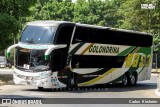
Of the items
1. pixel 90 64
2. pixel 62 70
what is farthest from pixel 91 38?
pixel 62 70

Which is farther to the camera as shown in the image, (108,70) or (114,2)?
(114,2)

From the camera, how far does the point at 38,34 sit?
77.5ft

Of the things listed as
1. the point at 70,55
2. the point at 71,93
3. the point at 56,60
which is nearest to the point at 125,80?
the point at 70,55

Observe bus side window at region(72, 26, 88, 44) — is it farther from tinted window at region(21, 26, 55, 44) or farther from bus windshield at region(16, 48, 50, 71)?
bus windshield at region(16, 48, 50, 71)

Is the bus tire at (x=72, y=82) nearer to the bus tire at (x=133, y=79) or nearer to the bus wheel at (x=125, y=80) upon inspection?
the bus wheel at (x=125, y=80)

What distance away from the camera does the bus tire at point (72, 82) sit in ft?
80.3

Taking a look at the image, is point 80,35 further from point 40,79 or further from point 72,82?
point 40,79

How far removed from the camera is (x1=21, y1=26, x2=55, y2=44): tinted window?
23.4 meters

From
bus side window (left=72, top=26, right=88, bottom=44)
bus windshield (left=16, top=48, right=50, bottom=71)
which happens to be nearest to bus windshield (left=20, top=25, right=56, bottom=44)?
bus windshield (left=16, top=48, right=50, bottom=71)

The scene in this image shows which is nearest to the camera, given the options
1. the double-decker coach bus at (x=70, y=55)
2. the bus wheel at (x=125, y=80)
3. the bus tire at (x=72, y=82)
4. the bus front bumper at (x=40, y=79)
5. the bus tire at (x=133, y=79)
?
the bus front bumper at (x=40, y=79)

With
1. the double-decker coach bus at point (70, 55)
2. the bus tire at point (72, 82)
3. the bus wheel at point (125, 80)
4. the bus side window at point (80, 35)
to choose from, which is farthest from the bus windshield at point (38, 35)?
the bus wheel at point (125, 80)

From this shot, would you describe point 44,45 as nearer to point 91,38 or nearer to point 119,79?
point 91,38

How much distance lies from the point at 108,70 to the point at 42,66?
6.32 metres

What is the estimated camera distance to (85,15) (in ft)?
265
